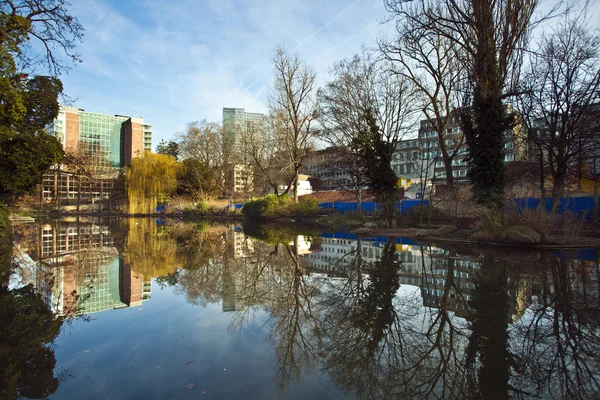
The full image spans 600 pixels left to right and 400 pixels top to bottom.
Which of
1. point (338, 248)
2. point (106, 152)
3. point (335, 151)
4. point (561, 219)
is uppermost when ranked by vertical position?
point (106, 152)

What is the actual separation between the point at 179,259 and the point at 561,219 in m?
15.1

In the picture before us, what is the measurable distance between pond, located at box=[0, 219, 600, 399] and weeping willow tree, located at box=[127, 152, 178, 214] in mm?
38601

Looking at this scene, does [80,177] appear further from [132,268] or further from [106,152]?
[132,268]

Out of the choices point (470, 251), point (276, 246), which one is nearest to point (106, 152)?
point (276, 246)

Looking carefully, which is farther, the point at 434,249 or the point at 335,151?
the point at 335,151

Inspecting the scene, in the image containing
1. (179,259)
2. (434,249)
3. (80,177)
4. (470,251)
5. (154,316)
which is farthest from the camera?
(80,177)

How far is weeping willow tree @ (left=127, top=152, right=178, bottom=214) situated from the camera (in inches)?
1788

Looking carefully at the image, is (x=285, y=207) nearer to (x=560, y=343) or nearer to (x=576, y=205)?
(x=576, y=205)

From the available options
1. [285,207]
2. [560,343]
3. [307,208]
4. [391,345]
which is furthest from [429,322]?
[285,207]

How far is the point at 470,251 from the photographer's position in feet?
40.4

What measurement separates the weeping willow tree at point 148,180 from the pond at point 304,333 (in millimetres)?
38601

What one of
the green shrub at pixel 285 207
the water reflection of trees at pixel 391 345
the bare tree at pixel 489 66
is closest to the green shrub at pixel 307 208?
the green shrub at pixel 285 207

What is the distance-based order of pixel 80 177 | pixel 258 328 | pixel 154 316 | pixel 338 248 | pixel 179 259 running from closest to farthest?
pixel 258 328
pixel 154 316
pixel 179 259
pixel 338 248
pixel 80 177

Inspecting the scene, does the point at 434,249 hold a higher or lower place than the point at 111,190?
lower
